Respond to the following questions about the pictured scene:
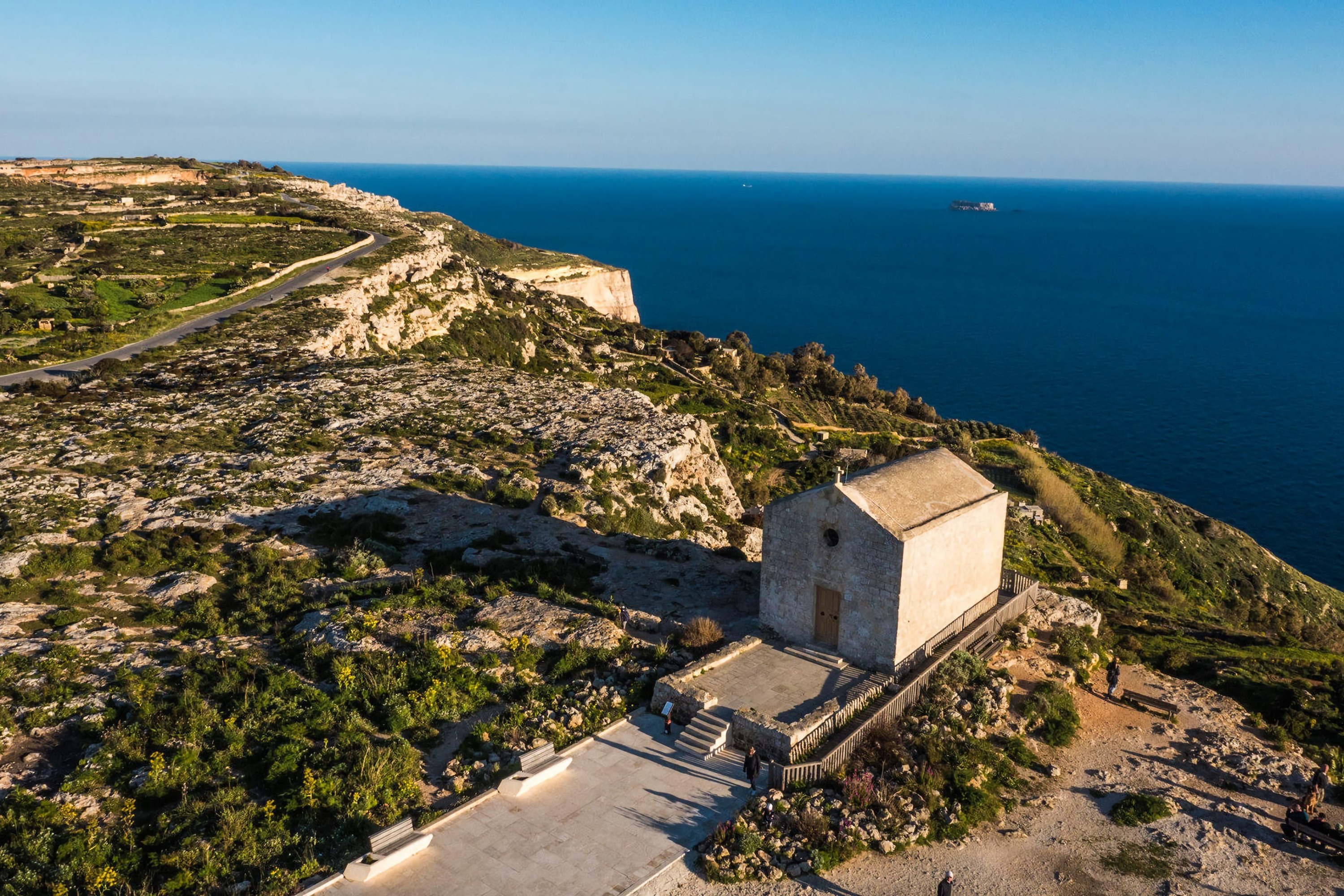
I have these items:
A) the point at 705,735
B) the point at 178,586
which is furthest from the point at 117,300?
the point at 705,735

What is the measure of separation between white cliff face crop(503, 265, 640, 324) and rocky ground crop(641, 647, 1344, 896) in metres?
89.0

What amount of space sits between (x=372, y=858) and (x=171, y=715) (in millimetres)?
7030

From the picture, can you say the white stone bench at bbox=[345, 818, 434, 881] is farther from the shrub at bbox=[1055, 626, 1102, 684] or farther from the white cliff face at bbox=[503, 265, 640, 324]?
the white cliff face at bbox=[503, 265, 640, 324]

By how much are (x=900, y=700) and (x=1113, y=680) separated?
6717mm

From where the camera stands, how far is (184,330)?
5191 centimetres

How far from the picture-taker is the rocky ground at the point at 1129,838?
15.7 m

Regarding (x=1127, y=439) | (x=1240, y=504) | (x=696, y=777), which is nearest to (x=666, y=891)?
(x=696, y=777)

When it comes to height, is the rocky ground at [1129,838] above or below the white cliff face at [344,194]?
below

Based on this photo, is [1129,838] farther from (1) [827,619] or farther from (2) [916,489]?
(2) [916,489]

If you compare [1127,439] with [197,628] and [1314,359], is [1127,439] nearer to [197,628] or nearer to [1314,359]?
[1314,359]

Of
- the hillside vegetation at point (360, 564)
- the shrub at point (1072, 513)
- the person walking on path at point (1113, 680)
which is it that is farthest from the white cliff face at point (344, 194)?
the person walking on path at point (1113, 680)

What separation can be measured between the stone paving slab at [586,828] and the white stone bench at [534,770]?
0.15 metres

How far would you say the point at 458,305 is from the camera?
66875mm

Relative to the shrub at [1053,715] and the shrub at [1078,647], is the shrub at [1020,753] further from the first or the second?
the shrub at [1078,647]
